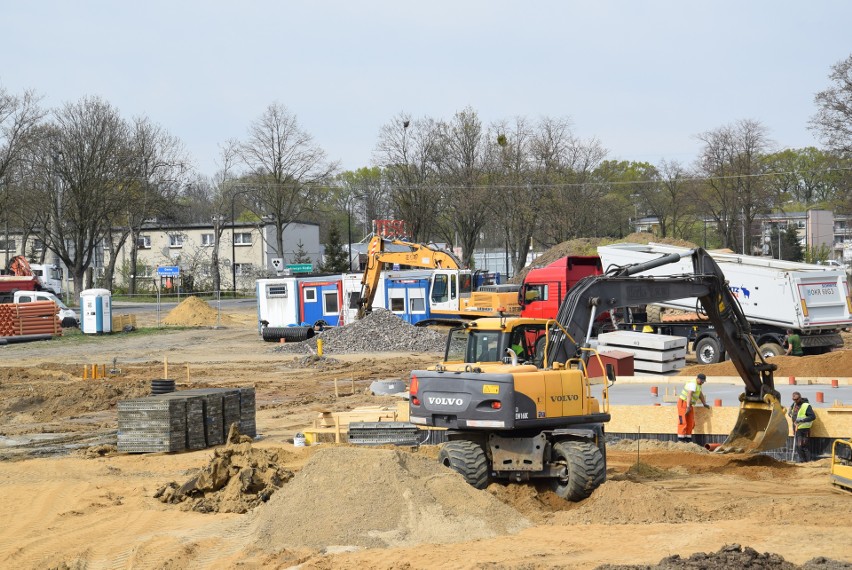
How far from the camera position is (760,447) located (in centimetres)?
1614

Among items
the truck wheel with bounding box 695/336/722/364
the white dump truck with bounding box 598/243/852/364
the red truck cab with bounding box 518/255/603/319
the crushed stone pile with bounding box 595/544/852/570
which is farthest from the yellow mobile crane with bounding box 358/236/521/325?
the crushed stone pile with bounding box 595/544/852/570

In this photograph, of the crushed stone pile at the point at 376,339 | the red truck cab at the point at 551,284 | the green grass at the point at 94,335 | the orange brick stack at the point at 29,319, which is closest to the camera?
the red truck cab at the point at 551,284

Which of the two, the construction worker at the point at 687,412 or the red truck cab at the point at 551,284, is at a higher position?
the red truck cab at the point at 551,284

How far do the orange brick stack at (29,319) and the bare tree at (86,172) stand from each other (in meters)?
20.4

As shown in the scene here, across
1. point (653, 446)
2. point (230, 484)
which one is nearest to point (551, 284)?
point (653, 446)

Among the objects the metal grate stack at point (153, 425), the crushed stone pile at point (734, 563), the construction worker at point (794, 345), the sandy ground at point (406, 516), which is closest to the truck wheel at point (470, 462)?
the sandy ground at point (406, 516)

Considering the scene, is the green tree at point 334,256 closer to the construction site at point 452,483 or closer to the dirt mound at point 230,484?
the construction site at point 452,483

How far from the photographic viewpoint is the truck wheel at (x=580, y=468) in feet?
41.7

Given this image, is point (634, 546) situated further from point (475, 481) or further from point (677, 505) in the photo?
point (475, 481)

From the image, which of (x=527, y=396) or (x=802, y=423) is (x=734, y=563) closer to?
(x=527, y=396)

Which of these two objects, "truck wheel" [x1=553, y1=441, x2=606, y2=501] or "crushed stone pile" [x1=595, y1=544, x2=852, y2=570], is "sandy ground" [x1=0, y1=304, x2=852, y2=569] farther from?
"crushed stone pile" [x1=595, y1=544, x2=852, y2=570]

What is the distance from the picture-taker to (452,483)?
11906mm

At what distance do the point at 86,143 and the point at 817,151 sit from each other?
68.1 metres

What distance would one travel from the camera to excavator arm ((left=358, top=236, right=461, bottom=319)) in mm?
41781
